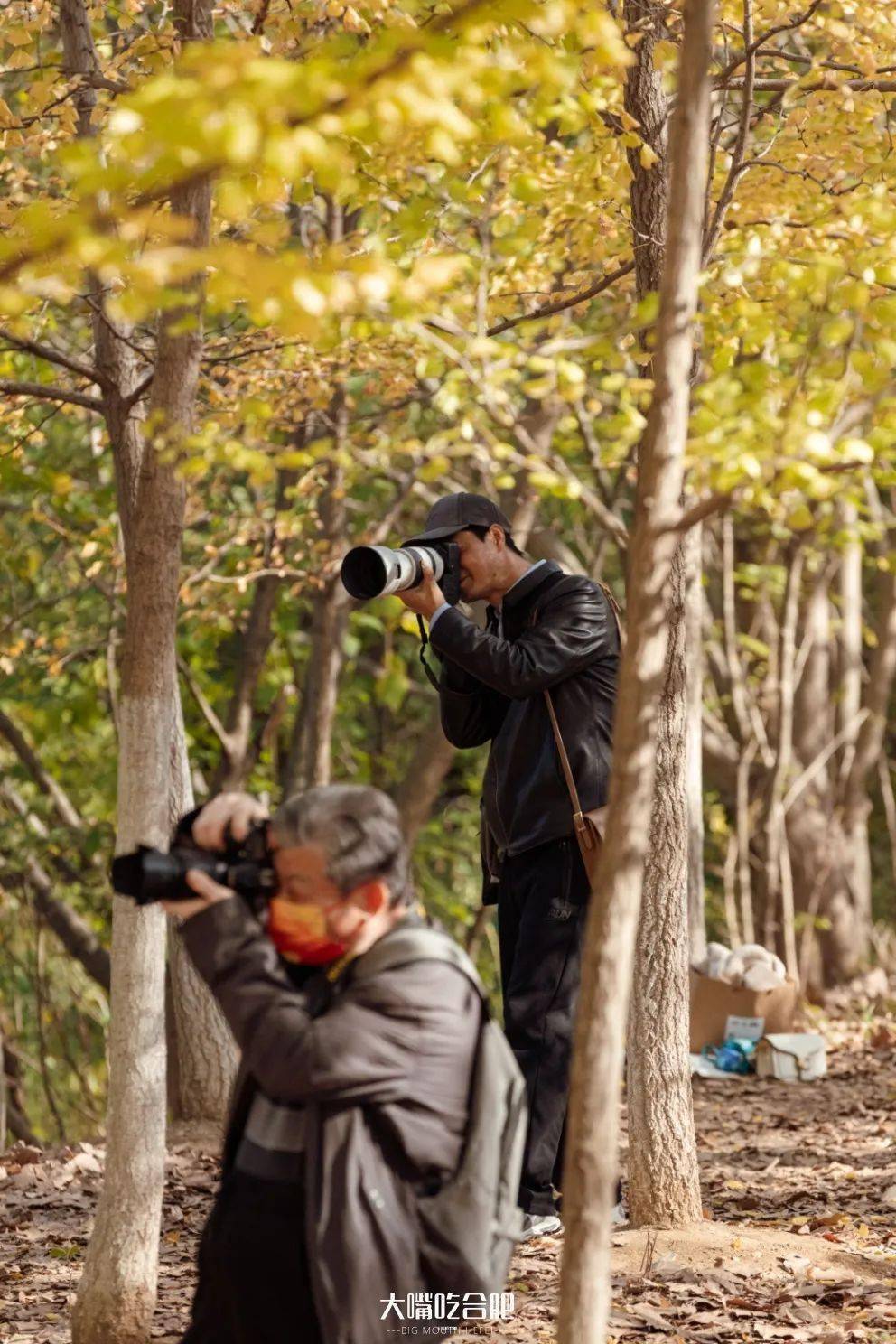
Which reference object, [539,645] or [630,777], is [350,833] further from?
[539,645]

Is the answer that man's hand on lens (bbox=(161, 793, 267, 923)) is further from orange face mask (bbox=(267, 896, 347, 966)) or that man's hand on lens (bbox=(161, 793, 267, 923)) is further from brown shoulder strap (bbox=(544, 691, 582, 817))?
brown shoulder strap (bbox=(544, 691, 582, 817))

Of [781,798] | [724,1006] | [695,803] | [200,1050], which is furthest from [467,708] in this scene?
[781,798]

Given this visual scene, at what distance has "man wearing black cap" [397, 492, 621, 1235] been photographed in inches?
172

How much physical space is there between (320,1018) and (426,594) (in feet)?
6.27

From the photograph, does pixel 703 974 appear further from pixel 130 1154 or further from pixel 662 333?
pixel 662 333

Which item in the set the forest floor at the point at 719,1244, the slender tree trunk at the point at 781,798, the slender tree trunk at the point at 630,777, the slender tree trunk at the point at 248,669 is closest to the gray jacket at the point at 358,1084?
the slender tree trunk at the point at 630,777

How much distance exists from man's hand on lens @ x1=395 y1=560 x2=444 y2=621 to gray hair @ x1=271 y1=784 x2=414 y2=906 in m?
1.61

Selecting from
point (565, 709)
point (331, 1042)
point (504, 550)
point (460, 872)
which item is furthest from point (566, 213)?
point (460, 872)

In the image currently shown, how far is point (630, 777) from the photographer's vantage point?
277cm

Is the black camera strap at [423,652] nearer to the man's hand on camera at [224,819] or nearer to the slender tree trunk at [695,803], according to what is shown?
the man's hand on camera at [224,819]

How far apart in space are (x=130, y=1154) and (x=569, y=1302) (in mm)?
1532

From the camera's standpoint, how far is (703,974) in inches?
303

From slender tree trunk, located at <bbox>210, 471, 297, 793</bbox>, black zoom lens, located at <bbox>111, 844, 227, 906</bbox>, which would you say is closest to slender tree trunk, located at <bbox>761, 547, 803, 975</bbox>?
slender tree trunk, located at <bbox>210, 471, 297, 793</bbox>

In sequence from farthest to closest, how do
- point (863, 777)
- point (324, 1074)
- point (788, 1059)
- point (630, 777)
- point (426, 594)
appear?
1. point (863, 777)
2. point (788, 1059)
3. point (426, 594)
4. point (630, 777)
5. point (324, 1074)
